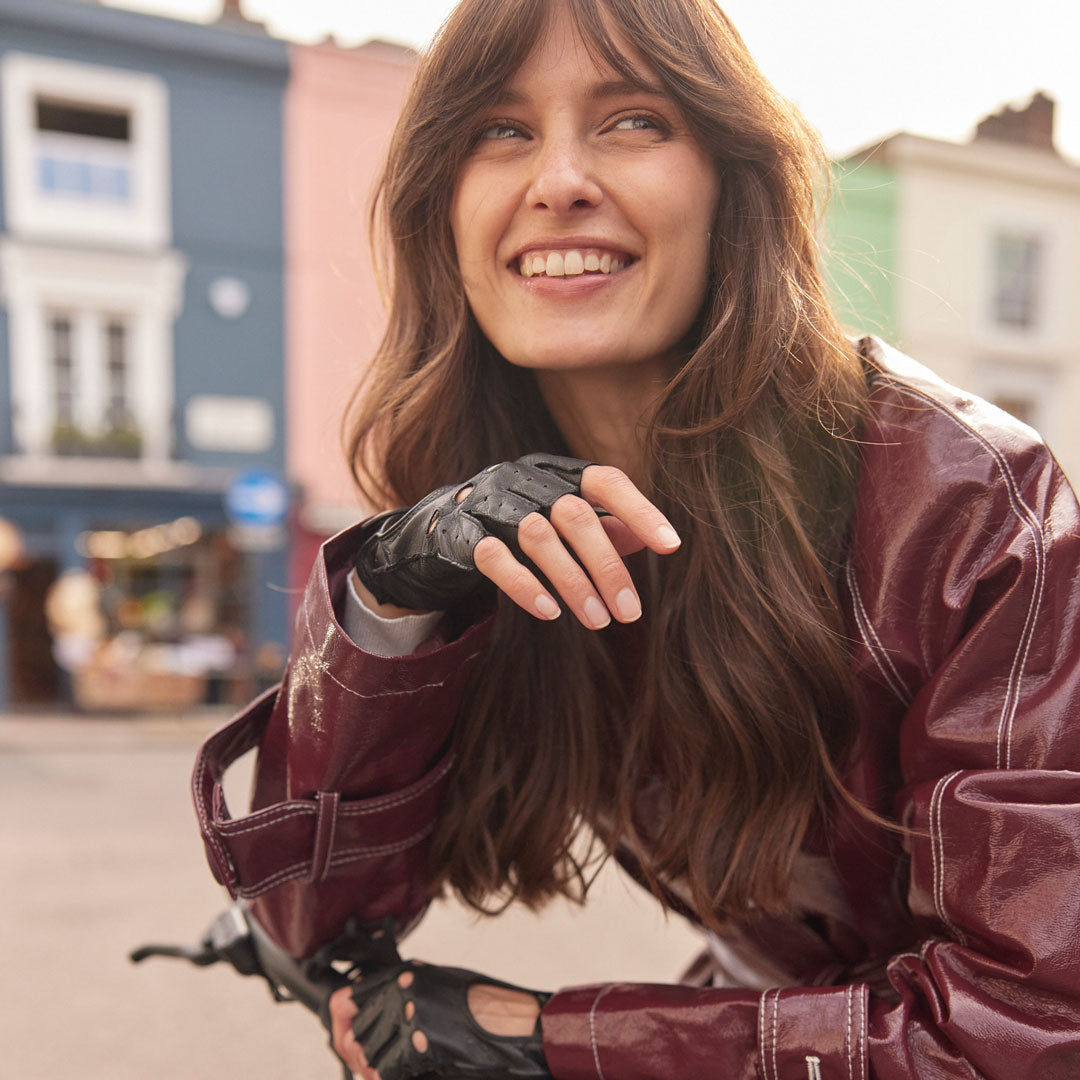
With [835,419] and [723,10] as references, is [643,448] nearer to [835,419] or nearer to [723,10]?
[835,419]

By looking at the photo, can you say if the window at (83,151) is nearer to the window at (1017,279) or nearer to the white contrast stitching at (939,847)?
the window at (1017,279)

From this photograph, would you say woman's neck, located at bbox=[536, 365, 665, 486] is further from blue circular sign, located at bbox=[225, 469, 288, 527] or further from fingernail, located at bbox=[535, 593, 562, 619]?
blue circular sign, located at bbox=[225, 469, 288, 527]

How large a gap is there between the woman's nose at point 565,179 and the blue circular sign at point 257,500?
11.5 metres

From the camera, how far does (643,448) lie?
4.35ft

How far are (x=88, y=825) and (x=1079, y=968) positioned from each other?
6.71 metres

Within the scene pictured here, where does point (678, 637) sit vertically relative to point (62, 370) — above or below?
above

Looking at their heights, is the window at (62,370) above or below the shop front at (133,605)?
above

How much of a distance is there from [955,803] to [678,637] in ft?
1.23

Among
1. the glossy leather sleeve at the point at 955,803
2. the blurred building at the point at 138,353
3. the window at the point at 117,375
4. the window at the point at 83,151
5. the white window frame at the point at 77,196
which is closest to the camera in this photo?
the glossy leather sleeve at the point at 955,803

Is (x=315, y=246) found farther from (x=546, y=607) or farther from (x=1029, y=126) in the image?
(x=546, y=607)

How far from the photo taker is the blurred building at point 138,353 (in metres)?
12.6

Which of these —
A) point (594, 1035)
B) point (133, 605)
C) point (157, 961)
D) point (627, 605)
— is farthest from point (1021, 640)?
point (133, 605)

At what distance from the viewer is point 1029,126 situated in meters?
15.1

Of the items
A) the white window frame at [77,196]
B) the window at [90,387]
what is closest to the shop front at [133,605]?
the window at [90,387]
